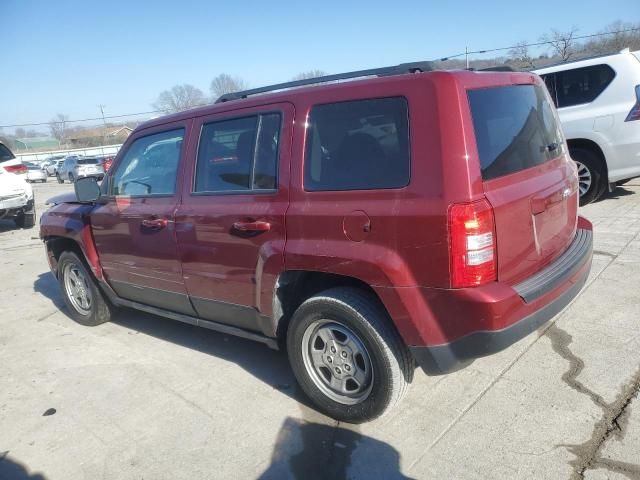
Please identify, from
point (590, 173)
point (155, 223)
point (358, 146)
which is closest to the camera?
point (358, 146)

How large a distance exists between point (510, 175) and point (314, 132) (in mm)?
1063

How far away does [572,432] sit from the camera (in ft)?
8.25

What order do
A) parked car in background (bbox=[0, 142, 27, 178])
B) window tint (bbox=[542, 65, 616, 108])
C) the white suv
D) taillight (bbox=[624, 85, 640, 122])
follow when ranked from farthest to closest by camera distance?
parked car in background (bbox=[0, 142, 27, 178]) → window tint (bbox=[542, 65, 616, 108]) → the white suv → taillight (bbox=[624, 85, 640, 122])

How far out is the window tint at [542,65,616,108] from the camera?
6.58 m

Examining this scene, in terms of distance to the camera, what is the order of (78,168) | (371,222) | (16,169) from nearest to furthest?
(371,222)
(16,169)
(78,168)

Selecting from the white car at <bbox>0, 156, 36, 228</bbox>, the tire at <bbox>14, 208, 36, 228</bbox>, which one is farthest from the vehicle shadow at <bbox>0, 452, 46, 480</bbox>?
the tire at <bbox>14, 208, 36, 228</bbox>

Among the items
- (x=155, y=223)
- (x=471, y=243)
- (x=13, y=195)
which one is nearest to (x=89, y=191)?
(x=155, y=223)

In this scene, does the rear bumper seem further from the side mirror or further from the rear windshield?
the side mirror

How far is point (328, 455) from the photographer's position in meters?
2.57

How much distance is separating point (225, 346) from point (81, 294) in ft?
5.82

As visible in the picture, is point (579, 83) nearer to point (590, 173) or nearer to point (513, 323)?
point (590, 173)

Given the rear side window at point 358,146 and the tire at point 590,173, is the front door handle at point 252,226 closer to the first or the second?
the rear side window at point 358,146

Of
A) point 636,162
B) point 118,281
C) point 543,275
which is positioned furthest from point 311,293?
point 636,162

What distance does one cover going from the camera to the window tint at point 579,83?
6582 millimetres
